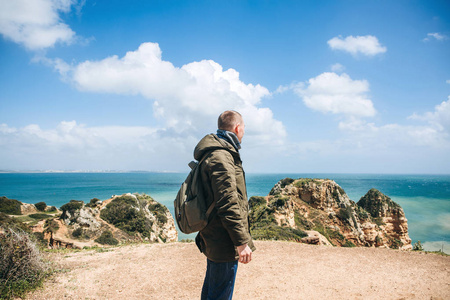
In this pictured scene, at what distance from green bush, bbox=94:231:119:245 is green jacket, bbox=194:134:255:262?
15.3 metres

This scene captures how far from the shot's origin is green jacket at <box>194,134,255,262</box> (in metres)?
2.19

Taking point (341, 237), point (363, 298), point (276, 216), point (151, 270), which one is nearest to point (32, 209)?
point (276, 216)

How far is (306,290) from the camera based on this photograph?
536 centimetres

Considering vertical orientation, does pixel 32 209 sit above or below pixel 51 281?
below

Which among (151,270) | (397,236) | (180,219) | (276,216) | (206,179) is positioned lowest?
(397,236)

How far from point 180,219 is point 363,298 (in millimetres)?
4761

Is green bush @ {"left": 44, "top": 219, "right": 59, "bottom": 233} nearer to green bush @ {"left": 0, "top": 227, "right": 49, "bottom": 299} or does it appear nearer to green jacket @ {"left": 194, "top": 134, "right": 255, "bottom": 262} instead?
green bush @ {"left": 0, "top": 227, "right": 49, "bottom": 299}

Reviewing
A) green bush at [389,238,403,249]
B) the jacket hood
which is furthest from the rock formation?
green bush at [389,238,403,249]

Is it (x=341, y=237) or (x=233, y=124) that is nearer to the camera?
(x=233, y=124)

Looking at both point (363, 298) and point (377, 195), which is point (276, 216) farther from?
point (377, 195)

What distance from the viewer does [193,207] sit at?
2307mm

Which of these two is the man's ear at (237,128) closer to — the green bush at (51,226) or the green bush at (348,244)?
the green bush at (51,226)

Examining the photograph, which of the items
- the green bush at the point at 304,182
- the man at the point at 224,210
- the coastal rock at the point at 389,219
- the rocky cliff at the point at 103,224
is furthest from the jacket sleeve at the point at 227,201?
the coastal rock at the point at 389,219

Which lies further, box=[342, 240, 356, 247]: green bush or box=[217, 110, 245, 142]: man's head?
box=[342, 240, 356, 247]: green bush
